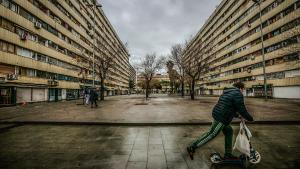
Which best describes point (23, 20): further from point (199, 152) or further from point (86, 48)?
point (199, 152)

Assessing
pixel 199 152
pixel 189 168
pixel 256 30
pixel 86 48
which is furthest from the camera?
pixel 86 48

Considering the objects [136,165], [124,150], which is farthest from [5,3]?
[136,165]

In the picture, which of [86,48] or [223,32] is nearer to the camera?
[86,48]

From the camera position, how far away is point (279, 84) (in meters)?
31.0

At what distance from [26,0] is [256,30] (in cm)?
4025

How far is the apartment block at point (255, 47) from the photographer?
27855mm

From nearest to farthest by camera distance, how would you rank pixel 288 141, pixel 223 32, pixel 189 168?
pixel 189 168, pixel 288 141, pixel 223 32

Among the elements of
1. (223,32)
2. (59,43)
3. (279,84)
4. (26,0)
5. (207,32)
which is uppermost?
(207,32)

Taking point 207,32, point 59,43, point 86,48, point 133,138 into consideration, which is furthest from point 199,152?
point 207,32

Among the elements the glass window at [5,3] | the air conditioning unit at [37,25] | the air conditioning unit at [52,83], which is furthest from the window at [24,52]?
the air conditioning unit at [52,83]

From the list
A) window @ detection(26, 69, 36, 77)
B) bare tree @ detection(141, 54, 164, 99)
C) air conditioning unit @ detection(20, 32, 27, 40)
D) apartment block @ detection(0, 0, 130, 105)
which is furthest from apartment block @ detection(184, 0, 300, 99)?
window @ detection(26, 69, 36, 77)

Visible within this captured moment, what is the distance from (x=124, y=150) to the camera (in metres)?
4.53

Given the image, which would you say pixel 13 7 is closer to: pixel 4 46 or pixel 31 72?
pixel 4 46

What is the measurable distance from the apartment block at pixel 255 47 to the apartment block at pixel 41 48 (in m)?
23.0
